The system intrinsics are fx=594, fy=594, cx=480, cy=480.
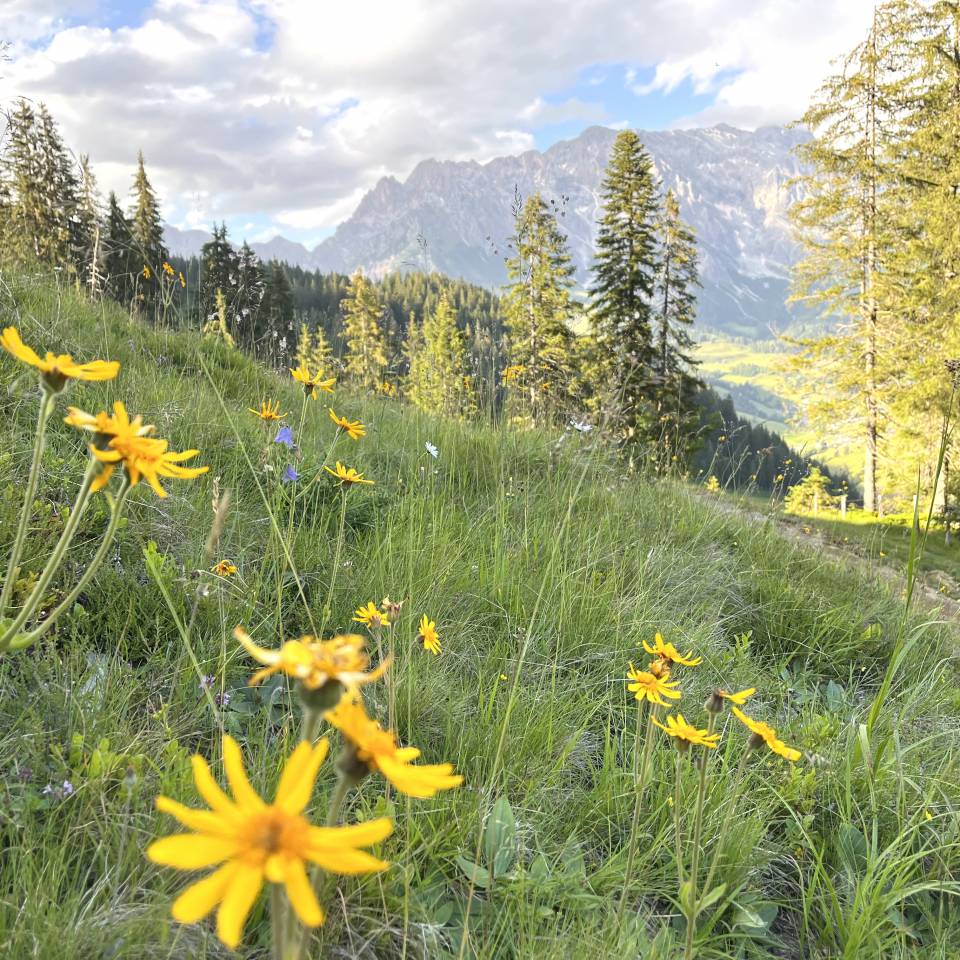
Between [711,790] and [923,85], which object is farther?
[923,85]

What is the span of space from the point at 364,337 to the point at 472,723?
65.4 feet

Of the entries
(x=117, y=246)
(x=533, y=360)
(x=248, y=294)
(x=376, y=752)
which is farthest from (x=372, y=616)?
(x=117, y=246)

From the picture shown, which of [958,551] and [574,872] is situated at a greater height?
[574,872]

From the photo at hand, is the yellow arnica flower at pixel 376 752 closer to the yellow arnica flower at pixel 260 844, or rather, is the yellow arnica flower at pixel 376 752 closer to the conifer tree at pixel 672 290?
the yellow arnica flower at pixel 260 844

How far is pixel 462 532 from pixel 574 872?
155 cm

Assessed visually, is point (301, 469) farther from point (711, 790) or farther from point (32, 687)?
point (711, 790)

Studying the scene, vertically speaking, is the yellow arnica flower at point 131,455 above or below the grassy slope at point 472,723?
above

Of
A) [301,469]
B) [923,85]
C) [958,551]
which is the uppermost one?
[923,85]

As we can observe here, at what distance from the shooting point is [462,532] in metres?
2.61

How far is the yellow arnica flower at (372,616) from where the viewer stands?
127 centimetres

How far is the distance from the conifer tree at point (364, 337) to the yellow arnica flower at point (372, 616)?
3.10 metres

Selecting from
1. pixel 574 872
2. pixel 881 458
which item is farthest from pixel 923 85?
pixel 574 872

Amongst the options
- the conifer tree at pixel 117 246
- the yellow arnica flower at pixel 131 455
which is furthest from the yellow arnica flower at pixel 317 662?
the conifer tree at pixel 117 246

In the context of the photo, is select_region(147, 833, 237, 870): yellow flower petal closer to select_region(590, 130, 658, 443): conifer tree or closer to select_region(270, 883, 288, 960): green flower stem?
select_region(270, 883, 288, 960): green flower stem
